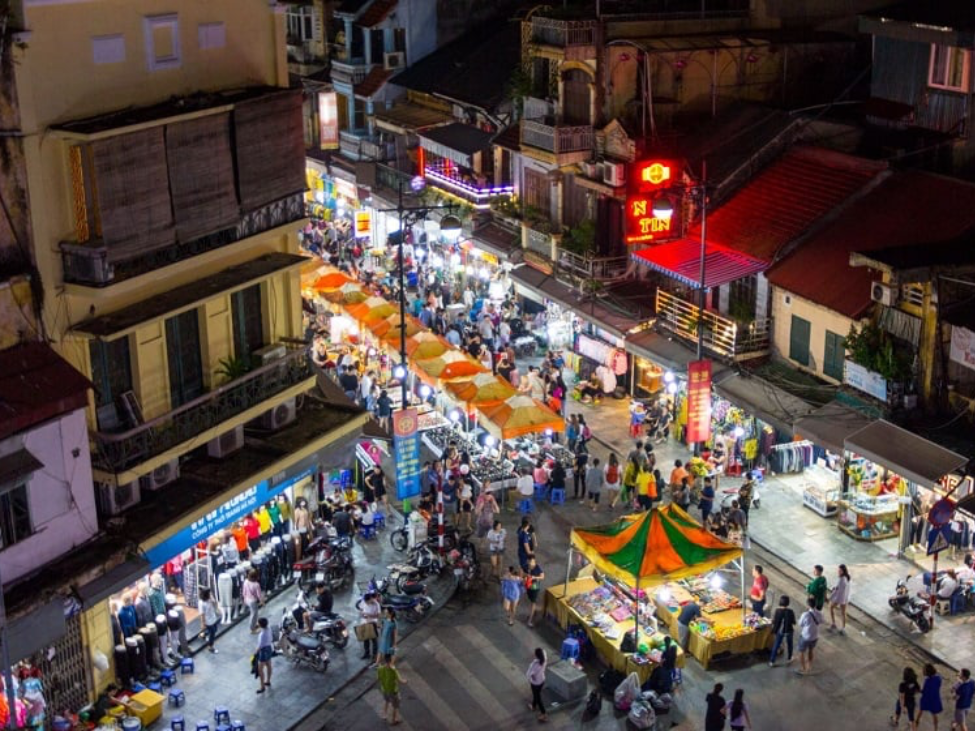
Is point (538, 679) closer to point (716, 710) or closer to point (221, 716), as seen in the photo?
point (716, 710)

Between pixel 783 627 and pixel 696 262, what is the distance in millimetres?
11698

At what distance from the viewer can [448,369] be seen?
39438 millimetres

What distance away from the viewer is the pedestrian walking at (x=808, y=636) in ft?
93.4

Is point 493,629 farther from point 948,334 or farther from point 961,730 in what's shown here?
point 948,334

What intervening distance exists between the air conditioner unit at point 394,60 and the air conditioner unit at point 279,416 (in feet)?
105

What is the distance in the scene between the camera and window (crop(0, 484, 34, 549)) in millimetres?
22641

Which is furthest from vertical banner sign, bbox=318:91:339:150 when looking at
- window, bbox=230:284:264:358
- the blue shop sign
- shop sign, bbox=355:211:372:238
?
the blue shop sign

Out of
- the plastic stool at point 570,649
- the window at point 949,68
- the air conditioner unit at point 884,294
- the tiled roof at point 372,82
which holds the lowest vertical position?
the plastic stool at point 570,649

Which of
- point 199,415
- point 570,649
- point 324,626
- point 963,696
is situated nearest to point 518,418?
point 570,649

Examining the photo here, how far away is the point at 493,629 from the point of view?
31.1 metres

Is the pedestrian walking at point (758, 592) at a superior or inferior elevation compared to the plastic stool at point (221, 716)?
superior

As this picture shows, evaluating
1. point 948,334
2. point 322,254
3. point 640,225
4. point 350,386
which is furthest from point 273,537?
point 322,254

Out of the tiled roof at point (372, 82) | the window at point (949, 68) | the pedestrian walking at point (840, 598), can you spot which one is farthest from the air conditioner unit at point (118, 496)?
the tiled roof at point (372, 82)

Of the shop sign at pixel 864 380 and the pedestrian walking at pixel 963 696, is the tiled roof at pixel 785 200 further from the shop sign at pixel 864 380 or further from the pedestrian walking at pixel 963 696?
the pedestrian walking at pixel 963 696
